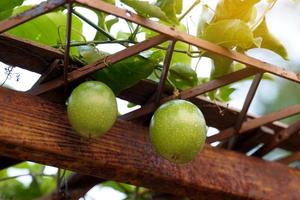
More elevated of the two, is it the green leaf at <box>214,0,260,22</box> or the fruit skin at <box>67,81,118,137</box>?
the green leaf at <box>214,0,260,22</box>

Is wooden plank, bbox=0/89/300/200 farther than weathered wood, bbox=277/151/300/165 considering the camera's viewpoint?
No

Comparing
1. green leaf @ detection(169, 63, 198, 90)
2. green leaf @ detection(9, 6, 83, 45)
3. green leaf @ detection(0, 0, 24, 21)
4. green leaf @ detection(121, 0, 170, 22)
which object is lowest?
green leaf @ detection(169, 63, 198, 90)

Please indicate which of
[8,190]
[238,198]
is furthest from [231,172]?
[8,190]

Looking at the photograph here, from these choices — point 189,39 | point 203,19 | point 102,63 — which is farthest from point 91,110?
point 203,19

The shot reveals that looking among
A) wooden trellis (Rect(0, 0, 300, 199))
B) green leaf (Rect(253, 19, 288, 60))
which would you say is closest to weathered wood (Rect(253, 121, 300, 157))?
wooden trellis (Rect(0, 0, 300, 199))

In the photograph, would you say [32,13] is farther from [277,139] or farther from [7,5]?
[277,139]

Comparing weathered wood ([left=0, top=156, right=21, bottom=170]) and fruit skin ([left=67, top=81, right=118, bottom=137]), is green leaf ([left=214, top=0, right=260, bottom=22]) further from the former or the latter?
weathered wood ([left=0, top=156, right=21, bottom=170])
